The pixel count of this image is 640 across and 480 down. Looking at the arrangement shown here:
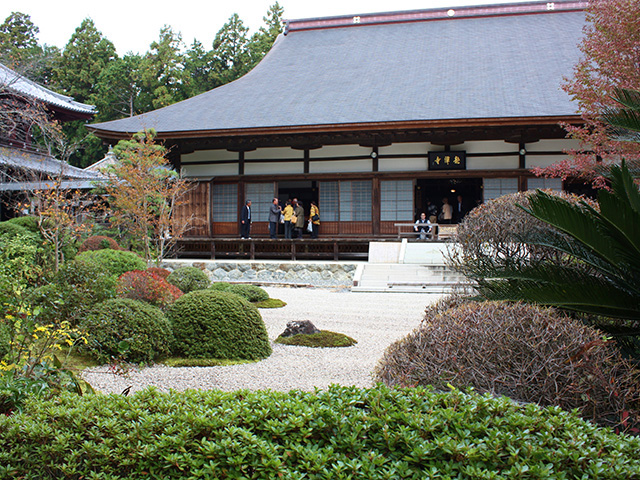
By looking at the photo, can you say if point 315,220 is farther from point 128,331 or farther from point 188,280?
point 128,331

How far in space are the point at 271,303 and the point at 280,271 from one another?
4726 millimetres

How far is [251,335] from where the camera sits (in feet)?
19.2

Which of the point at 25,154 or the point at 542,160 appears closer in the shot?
the point at 542,160

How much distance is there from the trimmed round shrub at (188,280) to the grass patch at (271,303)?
1194 mm

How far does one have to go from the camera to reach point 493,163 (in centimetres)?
1580

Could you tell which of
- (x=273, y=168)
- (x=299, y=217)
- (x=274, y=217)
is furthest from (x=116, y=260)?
(x=273, y=168)

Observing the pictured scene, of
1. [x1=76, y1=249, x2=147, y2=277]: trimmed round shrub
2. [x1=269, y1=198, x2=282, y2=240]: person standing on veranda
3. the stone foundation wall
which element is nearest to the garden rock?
[x1=76, y1=249, x2=147, y2=277]: trimmed round shrub

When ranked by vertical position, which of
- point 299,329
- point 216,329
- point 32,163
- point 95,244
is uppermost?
point 32,163

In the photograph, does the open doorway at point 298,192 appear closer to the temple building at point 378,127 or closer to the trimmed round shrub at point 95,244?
the temple building at point 378,127

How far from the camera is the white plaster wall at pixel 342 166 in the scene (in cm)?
1648

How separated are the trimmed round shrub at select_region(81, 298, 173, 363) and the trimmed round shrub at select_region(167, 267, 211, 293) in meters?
3.97

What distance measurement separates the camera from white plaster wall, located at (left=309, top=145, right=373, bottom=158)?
16.5m

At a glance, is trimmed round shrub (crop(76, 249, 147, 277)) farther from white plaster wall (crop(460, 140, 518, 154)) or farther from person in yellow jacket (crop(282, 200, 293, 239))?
white plaster wall (crop(460, 140, 518, 154))

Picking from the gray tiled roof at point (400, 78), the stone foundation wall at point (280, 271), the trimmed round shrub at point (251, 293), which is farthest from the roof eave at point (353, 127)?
the trimmed round shrub at point (251, 293)
